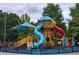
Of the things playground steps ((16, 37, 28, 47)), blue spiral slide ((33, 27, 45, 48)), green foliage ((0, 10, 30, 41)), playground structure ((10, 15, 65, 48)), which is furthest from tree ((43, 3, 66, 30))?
playground steps ((16, 37, 28, 47))

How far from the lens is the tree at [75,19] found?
7.79m

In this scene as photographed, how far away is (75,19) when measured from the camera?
25.8 ft

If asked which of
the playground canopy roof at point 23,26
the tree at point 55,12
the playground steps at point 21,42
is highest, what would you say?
the tree at point 55,12

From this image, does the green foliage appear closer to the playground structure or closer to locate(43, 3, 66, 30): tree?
the playground structure

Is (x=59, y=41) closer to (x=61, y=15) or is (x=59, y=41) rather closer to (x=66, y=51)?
(x=66, y=51)

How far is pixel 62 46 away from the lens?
7.83 meters

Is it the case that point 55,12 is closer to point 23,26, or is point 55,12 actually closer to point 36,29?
point 36,29

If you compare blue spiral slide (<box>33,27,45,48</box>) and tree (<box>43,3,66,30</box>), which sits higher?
tree (<box>43,3,66,30</box>)

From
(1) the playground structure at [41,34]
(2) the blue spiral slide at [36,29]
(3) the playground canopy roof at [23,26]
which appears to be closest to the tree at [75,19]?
(1) the playground structure at [41,34]

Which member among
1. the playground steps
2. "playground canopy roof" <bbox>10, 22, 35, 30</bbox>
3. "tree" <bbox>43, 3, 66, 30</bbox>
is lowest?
the playground steps

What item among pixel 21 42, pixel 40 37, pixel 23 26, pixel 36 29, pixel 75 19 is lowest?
pixel 21 42

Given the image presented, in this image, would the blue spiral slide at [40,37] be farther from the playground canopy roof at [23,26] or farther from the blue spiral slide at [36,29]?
the playground canopy roof at [23,26]

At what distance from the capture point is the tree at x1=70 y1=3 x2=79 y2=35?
7789 millimetres

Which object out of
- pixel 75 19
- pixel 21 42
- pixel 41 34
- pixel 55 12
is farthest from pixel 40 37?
pixel 75 19
